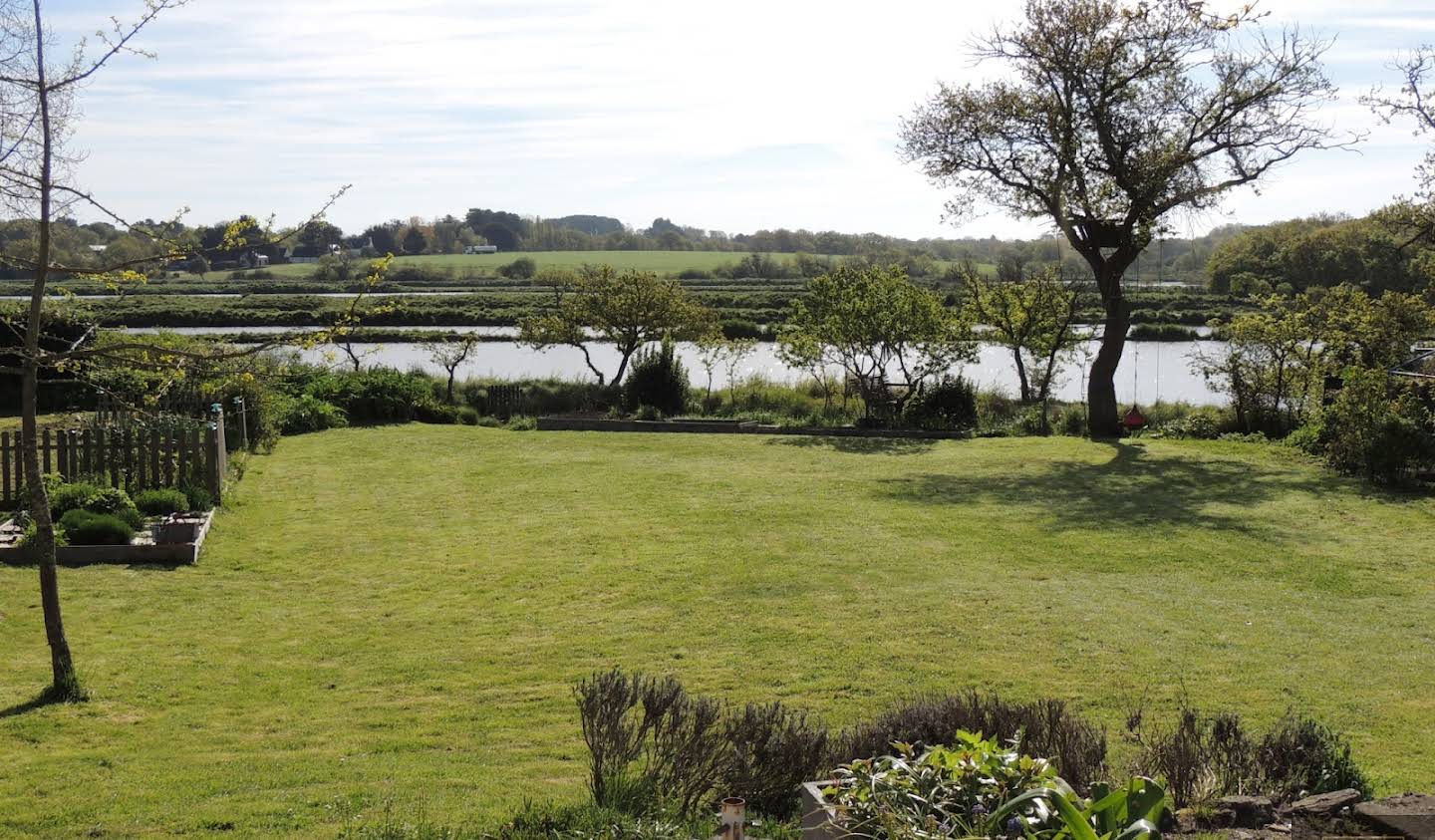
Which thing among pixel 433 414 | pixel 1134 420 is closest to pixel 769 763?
pixel 1134 420

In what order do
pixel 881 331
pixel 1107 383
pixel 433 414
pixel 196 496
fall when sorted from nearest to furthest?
pixel 196 496
pixel 1107 383
pixel 881 331
pixel 433 414

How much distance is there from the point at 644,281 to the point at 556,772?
2268 centimetres

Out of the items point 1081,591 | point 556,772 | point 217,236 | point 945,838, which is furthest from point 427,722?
point 1081,591

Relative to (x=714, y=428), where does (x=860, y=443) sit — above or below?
below

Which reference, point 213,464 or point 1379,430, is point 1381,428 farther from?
point 213,464

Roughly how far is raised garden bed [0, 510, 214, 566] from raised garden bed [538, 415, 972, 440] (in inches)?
533

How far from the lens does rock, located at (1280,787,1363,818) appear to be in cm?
492

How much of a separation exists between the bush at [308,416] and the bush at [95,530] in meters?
11.5

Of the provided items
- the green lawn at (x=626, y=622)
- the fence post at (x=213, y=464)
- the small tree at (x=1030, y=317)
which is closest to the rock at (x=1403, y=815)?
the green lawn at (x=626, y=622)

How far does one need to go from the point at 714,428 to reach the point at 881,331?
4326mm

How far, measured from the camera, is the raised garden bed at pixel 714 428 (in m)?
24.5

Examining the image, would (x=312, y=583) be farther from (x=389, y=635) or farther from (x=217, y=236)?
(x=217, y=236)

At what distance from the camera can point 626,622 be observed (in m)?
9.92

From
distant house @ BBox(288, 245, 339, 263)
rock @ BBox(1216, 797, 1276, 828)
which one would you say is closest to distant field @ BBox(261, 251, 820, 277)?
distant house @ BBox(288, 245, 339, 263)
